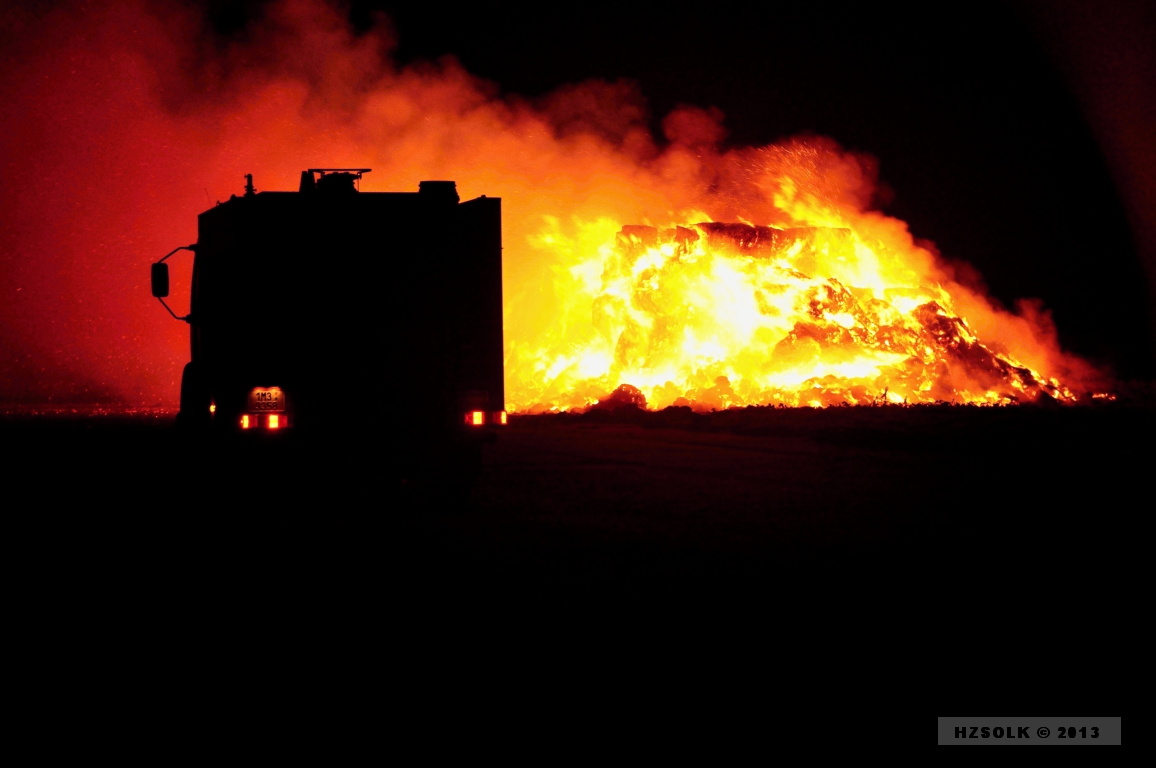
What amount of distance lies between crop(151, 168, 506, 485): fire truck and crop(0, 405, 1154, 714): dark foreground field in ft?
1.52

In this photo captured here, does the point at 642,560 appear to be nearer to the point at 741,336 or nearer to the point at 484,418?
the point at 484,418

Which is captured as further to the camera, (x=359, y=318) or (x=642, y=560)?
(x=359, y=318)

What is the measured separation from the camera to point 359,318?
1134 centimetres

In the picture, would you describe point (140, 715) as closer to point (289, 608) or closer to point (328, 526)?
point (289, 608)

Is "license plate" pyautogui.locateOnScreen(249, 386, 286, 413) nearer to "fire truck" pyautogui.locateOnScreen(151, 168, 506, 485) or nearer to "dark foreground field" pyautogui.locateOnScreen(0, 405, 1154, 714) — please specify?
"fire truck" pyautogui.locateOnScreen(151, 168, 506, 485)

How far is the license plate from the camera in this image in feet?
35.6

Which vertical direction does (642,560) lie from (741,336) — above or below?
below

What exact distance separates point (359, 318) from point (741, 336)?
27855mm

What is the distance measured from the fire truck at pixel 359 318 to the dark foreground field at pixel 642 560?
0.46m

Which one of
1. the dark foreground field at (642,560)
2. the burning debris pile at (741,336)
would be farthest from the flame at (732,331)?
the dark foreground field at (642,560)

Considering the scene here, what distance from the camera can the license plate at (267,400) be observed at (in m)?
10.8

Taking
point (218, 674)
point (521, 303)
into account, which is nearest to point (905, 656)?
point (218, 674)

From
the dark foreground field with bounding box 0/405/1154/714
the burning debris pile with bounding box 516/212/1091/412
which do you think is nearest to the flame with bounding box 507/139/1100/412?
→ the burning debris pile with bounding box 516/212/1091/412

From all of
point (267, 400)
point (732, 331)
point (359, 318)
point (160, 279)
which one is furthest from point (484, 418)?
point (732, 331)
